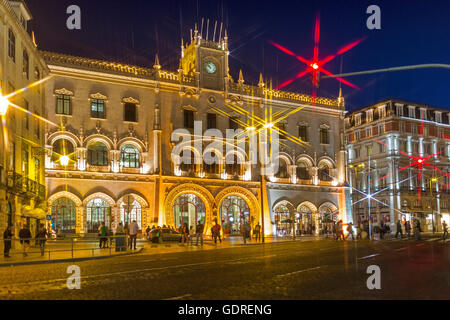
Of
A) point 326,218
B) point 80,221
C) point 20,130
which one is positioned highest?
point 20,130

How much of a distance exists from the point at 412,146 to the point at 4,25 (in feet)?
199

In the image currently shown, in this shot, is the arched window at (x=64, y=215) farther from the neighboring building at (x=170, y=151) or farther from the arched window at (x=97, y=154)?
the arched window at (x=97, y=154)

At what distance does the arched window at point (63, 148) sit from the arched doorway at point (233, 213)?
15.0 m

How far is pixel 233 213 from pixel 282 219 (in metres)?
5.80

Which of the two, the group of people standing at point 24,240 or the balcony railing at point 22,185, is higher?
the balcony railing at point 22,185

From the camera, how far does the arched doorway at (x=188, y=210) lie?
44.9 meters

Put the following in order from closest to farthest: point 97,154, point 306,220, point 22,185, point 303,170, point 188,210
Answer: point 22,185, point 97,154, point 188,210, point 306,220, point 303,170

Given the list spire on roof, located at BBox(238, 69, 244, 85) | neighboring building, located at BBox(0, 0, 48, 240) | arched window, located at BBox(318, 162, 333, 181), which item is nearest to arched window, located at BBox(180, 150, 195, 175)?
spire on roof, located at BBox(238, 69, 244, 85)

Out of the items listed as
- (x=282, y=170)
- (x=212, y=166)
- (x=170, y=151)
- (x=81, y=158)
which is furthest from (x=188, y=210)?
(x=282, y=170)

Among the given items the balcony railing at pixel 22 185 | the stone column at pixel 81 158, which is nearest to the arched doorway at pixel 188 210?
the stone column at pixel 81 158

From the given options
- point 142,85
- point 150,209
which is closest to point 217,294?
point 150,209

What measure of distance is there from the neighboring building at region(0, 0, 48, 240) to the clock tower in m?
15.6

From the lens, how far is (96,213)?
134 ft

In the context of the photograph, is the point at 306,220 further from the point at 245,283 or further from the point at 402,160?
the point at 245,283
